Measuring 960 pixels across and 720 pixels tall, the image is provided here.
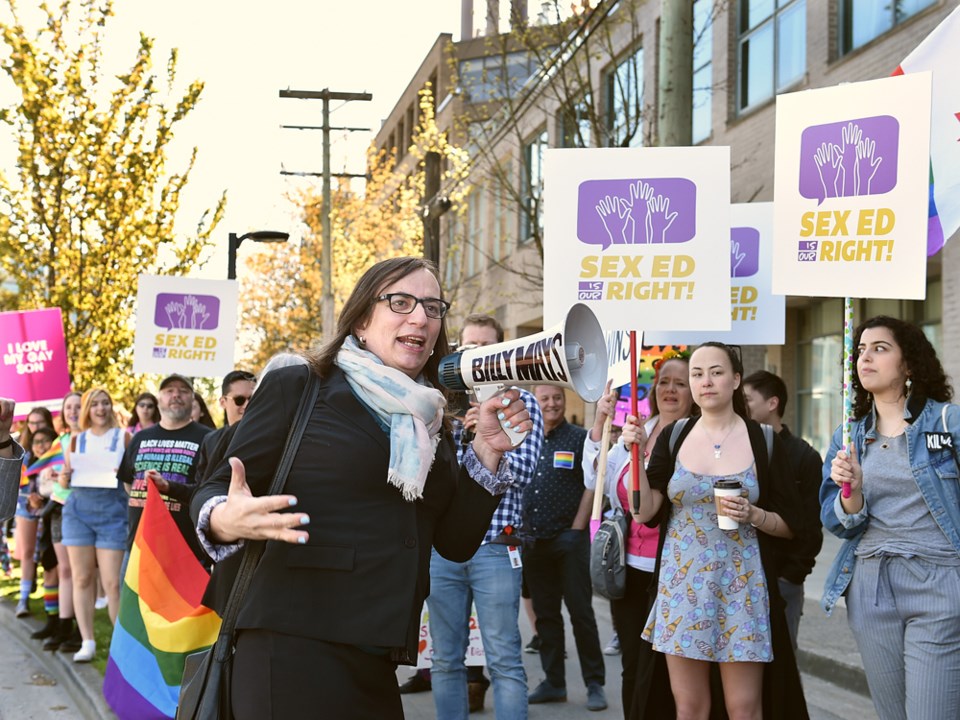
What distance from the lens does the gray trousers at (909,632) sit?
14.6 feet

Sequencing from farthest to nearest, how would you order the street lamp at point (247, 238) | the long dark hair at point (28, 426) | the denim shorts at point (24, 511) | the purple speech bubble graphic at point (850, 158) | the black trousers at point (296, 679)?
the street lamp at point (247, 238) → the long dark hair at point (28, 426) → the denim shorts at point (24, 511) → the purple speech bubble graphic at point (850, 158) → the black trousers at point (296, 679)

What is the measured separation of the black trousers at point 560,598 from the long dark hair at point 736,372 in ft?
8.55

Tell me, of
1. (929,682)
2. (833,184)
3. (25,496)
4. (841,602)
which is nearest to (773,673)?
(929,682)

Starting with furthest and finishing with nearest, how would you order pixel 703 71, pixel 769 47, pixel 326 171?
pixel 326 171 < pixel 703 71 < pixel 769 47

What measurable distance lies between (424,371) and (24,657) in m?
6.92

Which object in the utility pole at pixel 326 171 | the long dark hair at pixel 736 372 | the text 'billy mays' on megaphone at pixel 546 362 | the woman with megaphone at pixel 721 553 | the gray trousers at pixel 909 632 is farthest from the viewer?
the utility pole at pixel 326 171

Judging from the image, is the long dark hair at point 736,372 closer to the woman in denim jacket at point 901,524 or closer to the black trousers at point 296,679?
the woman in denim jacket at point 901,524

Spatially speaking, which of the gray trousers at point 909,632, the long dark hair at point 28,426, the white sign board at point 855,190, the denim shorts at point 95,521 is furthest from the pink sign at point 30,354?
the gray trousers at point 909,632

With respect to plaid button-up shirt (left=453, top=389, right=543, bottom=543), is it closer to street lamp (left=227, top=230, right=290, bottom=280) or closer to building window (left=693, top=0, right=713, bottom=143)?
building window (left=693, top=0, right=713, bottom=143)

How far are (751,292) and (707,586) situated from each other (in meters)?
2.79

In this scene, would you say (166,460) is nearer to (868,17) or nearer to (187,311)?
(187,311)

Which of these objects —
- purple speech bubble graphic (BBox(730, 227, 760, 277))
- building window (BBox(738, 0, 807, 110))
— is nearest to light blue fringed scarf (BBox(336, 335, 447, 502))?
purple speech bubble graphic (BBox(730, 227, 760, 277))

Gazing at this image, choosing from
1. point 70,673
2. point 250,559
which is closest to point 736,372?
point 250,559

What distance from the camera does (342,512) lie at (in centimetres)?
295
